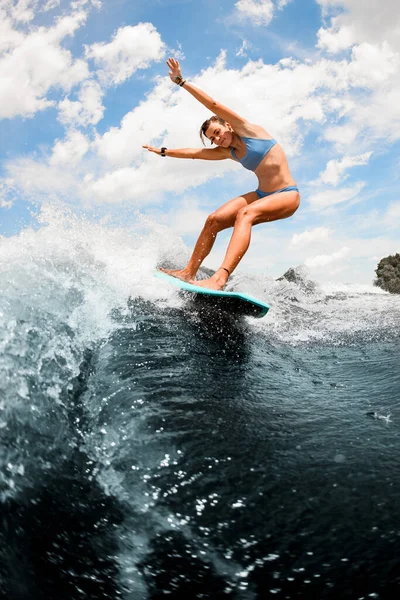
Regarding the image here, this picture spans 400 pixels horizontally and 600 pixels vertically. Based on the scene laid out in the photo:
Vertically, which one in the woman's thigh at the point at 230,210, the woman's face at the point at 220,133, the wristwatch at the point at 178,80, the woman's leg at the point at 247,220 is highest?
the wristwatch at the point at 178,80

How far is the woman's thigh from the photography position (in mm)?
5246

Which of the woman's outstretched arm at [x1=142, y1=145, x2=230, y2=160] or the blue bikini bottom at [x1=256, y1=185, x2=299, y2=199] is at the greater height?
the woman's outstretched arm at [x1=142, y1=145, x2=230, y2=160]

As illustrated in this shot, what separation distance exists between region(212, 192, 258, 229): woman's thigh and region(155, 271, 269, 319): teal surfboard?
0.90 meters

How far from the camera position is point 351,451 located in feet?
7.93

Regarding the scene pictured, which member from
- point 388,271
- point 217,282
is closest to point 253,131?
point 217,282

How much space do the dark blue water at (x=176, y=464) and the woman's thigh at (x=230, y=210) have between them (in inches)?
72.9

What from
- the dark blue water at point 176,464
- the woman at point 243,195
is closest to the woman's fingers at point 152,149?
the woman at point 243,195

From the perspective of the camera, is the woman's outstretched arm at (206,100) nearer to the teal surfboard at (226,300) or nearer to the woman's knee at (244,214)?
the woman's knee at (244,214)

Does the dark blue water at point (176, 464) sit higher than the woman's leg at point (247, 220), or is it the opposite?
the woman's leg at point (247, 220)

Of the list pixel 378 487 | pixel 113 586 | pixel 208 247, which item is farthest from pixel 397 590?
pixel 208 247

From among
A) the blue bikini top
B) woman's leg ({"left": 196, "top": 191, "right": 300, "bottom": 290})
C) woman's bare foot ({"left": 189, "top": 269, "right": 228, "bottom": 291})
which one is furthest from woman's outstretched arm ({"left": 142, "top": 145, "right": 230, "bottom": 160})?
woman's bare foot ({"left": 189, "top": 269, "right": 228, "bottom": 291})

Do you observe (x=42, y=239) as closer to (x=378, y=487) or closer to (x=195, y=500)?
(x=195, y=500)

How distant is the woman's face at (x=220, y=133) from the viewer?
16.7 ft

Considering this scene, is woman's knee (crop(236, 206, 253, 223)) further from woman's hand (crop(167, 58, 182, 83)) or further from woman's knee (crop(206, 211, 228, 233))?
woman's hand (crop(167, 58, 182, 83))
